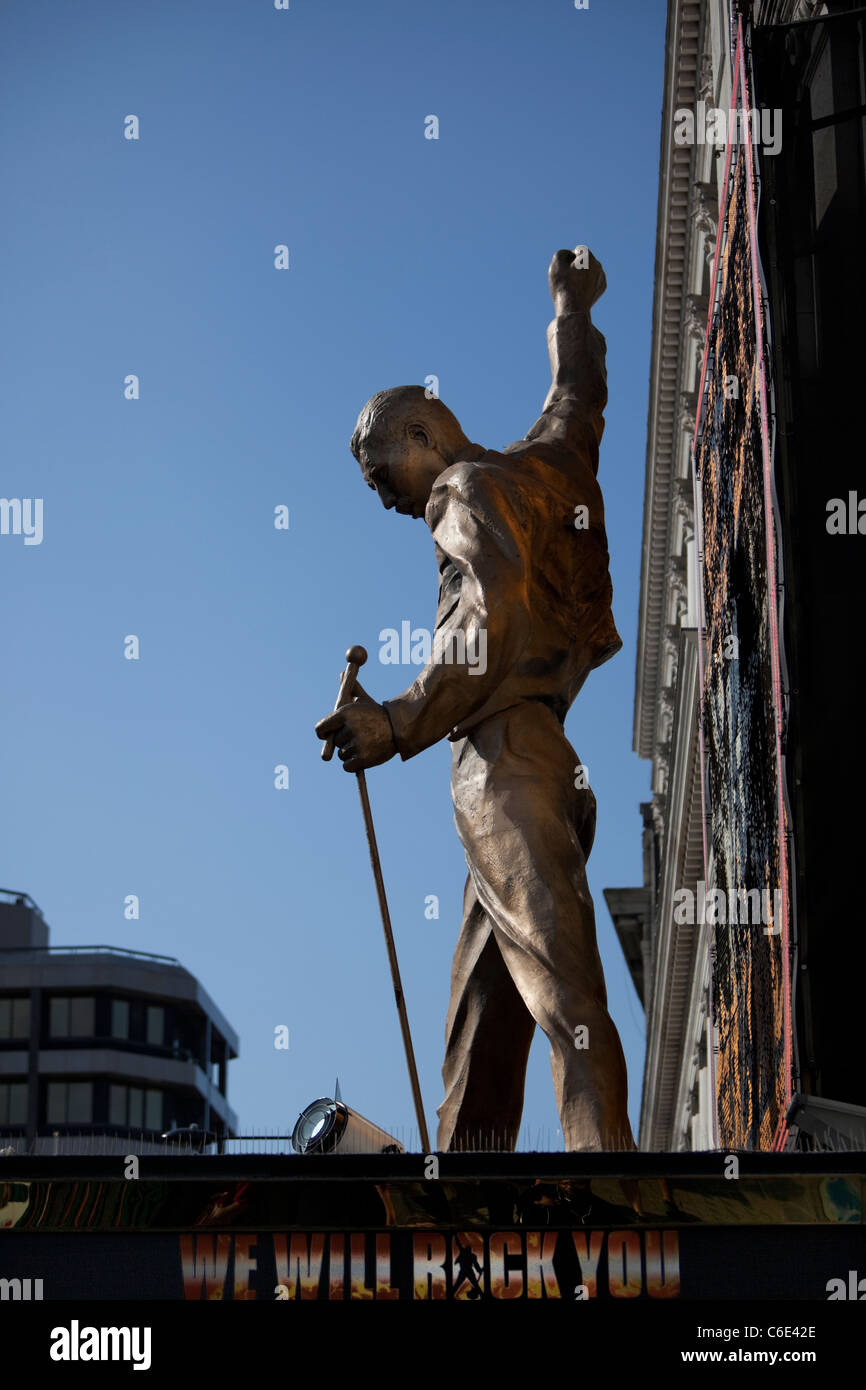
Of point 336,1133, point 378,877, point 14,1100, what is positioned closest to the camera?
point 336,1133

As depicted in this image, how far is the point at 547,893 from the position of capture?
852 cm

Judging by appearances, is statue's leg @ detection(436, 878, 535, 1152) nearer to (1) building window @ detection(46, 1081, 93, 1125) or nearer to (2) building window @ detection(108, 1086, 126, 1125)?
(1) building window @ detection(46, 1081, 93, 1125)

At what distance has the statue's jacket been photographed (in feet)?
29.0

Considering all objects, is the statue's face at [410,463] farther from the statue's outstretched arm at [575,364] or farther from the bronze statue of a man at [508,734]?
the statue's outstretched arm at [575,364]

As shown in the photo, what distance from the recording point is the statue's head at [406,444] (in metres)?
9.59

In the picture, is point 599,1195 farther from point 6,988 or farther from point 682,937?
point 6,988

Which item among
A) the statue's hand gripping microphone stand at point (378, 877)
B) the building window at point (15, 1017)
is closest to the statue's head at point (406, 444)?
the statue's hand gripping microphone stand at point (378, 877)

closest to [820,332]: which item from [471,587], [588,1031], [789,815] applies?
[789,815]

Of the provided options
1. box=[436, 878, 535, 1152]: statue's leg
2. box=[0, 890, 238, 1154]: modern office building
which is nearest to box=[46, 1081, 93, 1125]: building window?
box=[0, 890, 238, 1154]: modern office building

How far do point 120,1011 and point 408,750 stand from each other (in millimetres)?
81905

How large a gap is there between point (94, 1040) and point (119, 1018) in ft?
5.03

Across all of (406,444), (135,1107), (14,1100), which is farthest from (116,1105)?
(406,444)

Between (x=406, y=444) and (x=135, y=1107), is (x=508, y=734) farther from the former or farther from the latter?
→ (x=135, y=1107)
